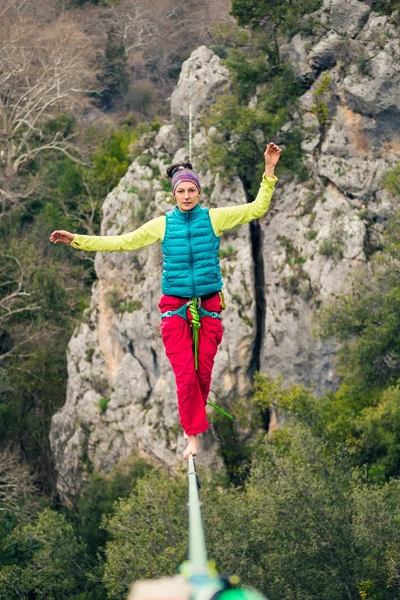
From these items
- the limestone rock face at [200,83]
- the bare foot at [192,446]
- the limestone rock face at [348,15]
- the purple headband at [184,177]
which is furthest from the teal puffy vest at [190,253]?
the limestone rock face at [200,83]

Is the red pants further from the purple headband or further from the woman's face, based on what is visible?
the purple headband

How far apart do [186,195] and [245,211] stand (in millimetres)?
547

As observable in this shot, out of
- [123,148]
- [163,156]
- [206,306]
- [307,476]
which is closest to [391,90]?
[163,156]

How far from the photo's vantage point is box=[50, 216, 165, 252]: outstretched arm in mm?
9562

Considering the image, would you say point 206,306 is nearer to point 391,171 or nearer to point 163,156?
point 391,171

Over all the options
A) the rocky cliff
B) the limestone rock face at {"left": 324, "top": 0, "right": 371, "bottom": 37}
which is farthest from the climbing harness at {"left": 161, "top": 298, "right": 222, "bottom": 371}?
the limestone rock face at {"left": 324, "top": 0, "right": 371, "bottom": 37}

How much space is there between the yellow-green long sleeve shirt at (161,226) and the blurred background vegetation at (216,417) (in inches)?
622

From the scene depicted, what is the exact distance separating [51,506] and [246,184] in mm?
12340

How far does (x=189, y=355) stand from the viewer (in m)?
10.0

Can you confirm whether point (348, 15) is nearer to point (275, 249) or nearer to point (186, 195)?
point (275, 249)

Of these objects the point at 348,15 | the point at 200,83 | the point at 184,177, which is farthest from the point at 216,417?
the point at 184,177

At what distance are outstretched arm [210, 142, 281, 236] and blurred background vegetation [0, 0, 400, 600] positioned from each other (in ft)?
51.8

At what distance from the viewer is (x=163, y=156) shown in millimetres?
35188

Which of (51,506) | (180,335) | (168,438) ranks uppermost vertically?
(180,335)
